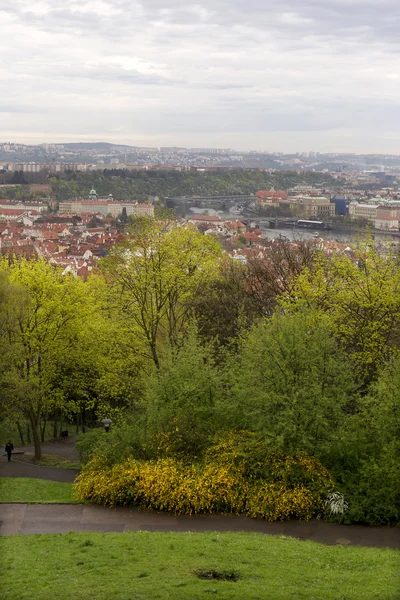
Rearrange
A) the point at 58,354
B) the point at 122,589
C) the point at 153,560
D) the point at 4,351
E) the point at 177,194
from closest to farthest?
the point at 122,589
the point at 153,560
the point at 4,351
the point at 58,354
the point at 177,194

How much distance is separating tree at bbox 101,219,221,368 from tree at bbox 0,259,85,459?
1.37 metres

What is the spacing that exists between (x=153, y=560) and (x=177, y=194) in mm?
165159

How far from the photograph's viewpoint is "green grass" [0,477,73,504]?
45.1ft

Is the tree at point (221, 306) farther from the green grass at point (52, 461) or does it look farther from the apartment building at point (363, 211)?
the apartment building at point (363, 211)

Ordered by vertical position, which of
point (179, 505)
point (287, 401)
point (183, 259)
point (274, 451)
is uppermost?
point (183, 259)

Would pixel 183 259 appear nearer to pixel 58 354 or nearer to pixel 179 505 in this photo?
pixel 58 354

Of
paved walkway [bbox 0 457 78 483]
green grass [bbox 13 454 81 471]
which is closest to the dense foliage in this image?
green grass [bbox 13 454 81 471]

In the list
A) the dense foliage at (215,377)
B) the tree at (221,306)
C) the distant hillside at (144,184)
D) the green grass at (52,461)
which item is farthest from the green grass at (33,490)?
the distant hillside at (144,184)

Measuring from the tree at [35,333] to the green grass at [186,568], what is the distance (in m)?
7.23

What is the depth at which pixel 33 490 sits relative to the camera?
1459 centimetres

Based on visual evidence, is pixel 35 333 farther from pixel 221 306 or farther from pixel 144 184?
pixel 144 184

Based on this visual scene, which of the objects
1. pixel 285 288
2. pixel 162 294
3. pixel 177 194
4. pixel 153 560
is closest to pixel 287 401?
pixel 153 560

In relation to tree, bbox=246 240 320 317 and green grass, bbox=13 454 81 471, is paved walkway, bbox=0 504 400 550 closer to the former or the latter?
green grass, bbox=13 454 81 471

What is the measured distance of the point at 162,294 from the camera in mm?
19922
